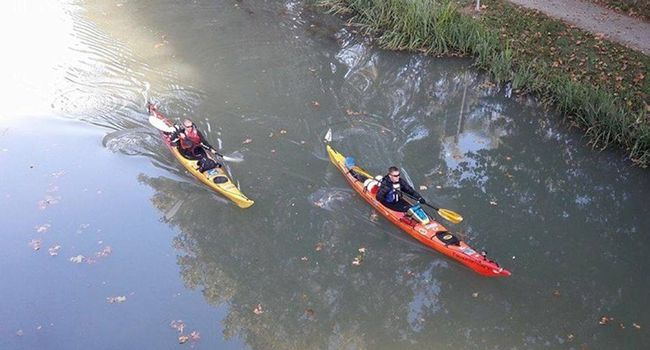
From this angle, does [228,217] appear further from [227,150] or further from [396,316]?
[396,316]

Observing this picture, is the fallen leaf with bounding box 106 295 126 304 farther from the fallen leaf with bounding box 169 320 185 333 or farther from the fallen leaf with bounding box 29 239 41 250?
the fallen leaf with bounding box 29 239 41 250

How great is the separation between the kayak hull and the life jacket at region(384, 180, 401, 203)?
2.27 meters

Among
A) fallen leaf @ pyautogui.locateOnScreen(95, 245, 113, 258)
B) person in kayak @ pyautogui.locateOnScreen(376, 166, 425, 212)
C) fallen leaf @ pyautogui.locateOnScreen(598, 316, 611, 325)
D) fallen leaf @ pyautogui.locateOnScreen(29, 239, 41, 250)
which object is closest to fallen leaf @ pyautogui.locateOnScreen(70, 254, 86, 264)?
fallen leaf @ pyautogui.locateOnScreen(95, 245, 113, 258)

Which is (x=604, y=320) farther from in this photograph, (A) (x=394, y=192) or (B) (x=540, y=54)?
(B) (x=540, y=54)

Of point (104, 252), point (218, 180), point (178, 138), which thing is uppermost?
point (178, 138)

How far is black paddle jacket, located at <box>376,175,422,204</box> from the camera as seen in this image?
9.59 metres

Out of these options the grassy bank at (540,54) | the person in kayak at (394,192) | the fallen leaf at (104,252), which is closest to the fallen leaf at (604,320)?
the person in kayak at (394,192)

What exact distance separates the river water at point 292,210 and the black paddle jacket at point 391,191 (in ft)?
1.65

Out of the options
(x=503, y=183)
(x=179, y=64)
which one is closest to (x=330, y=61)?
(x=179, y=64)

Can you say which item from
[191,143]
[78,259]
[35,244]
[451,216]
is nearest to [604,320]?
[451,216]

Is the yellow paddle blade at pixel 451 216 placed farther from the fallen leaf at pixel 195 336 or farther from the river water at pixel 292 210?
the fallen leaf at pixel 195 336

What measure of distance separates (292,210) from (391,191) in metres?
1.73

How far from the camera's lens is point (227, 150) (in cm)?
1144

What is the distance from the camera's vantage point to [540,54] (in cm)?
1377
